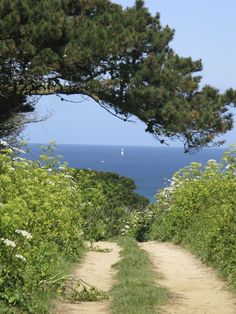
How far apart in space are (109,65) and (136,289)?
1190cm

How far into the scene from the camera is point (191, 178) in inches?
824

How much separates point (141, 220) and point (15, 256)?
14.4 m

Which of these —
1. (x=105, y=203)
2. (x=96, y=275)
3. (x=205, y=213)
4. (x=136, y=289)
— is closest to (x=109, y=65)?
(x=105, y=203)

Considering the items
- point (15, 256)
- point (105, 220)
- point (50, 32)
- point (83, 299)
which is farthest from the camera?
point (105, 220)

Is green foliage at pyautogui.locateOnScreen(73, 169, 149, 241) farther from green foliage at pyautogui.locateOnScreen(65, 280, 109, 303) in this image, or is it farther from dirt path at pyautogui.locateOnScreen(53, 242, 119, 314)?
green foliage at pyautogui.locateOnScreen(65, 280, 109, 303)

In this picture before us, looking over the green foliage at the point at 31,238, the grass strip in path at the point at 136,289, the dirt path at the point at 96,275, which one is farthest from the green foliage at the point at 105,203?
the grass strip in path at the point at 136,289

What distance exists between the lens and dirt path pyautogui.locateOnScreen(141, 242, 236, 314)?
9.65 m

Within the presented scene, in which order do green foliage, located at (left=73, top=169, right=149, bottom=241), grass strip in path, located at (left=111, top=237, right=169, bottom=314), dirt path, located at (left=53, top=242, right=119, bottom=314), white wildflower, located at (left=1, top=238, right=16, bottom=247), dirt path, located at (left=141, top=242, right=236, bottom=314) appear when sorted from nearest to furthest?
white wildflower, located at (left=1, top=238, right=16, bottom=247) < grass strip in path, located at (left=111, top=237, right=169, bottom=314) < dirt path, located at (left=53, top=242, right=119, bottom=314) < dirt path, located at (left=141, top=242, right=236, bottom=314) < green foliage, located at (left=73, top=169, right=149, bottom=241)

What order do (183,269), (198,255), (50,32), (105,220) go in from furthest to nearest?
(105,220) < (50,32) < (198,255) < (183,269)

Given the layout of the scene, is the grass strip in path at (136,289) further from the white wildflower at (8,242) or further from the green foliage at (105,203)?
the green foliage at (105,203)

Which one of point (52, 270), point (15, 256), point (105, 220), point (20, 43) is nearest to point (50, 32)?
point (20, 43)

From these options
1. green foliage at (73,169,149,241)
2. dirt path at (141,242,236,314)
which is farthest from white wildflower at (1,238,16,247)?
green foliage at (73,169,149,241)

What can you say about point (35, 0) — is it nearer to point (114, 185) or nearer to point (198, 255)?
point (114, 185)

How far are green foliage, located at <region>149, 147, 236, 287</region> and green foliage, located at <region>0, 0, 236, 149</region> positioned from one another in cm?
192
